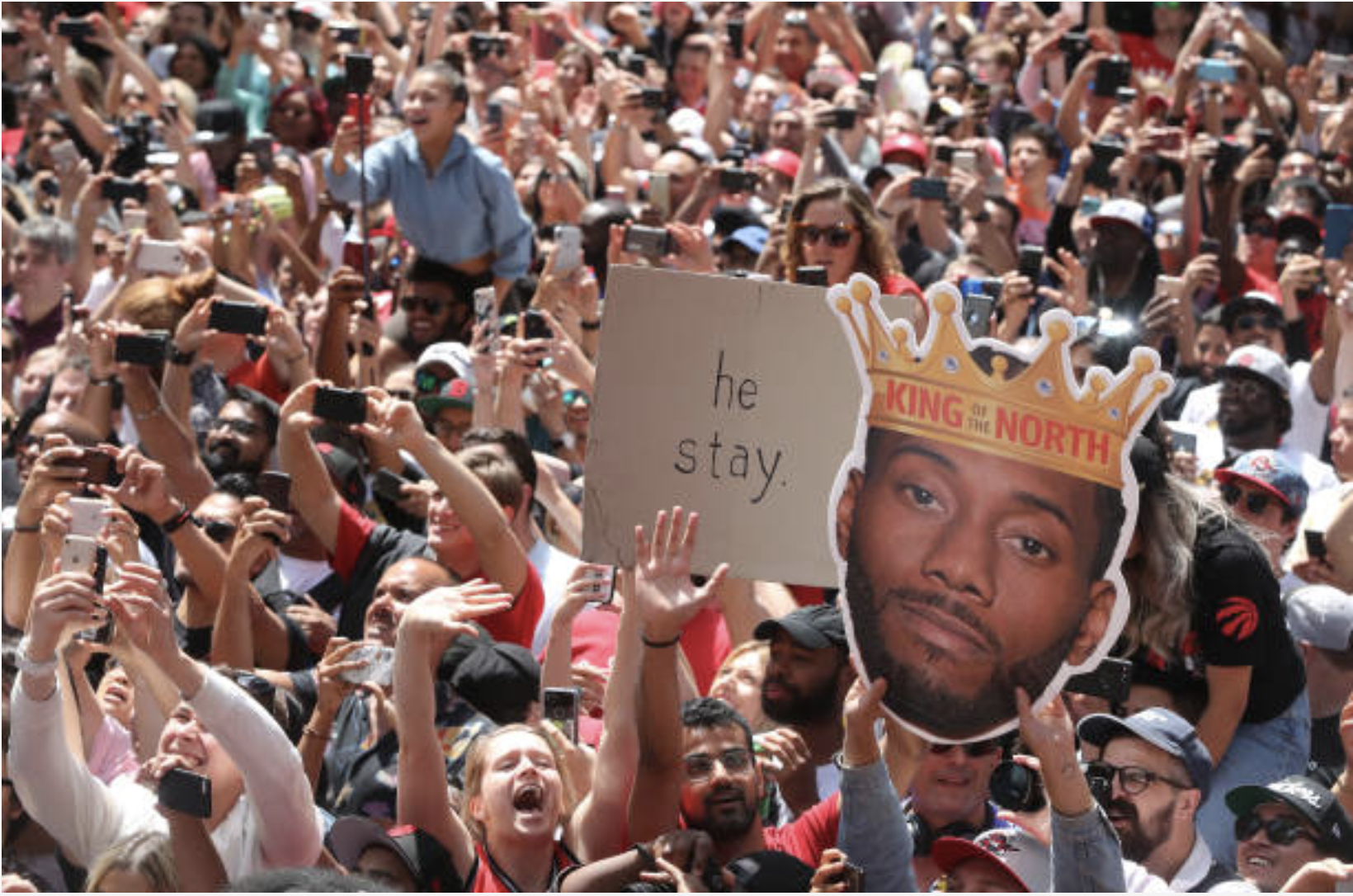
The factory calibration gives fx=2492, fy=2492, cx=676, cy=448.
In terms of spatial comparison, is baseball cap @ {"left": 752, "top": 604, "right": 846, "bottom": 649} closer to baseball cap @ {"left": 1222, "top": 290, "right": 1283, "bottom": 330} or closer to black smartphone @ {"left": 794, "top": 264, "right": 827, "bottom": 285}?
black smartphone @ {"left": 794, "top": 264, "right": 827, "bottom": 285}

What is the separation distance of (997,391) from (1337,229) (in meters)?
5.10

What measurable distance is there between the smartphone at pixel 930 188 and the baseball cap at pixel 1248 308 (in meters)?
1.22

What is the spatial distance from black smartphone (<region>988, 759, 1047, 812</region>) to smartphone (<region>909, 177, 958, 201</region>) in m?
4.57

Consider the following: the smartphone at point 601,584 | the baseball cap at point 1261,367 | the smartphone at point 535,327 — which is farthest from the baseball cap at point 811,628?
the baseball cap at point 1261,367

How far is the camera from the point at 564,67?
11.7 meters

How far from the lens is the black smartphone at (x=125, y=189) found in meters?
8.86

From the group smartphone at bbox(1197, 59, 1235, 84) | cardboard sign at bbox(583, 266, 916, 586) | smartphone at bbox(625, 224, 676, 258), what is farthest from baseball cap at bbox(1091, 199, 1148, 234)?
cardboard sign at bbox(583, 266, 916, 586)

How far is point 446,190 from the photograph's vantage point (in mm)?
8500

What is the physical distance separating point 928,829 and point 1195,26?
8.26 metres

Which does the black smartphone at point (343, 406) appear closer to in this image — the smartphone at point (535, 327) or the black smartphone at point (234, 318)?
the smartphone at point (535, 327)

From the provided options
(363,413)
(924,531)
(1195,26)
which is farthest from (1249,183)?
(924,531)

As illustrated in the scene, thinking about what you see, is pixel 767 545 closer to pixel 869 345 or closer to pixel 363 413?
pixel 869 345

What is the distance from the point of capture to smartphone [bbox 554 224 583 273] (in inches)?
299

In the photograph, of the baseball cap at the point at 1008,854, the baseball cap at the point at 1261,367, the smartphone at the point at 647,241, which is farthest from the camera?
the smartphone at the point at 647,241
